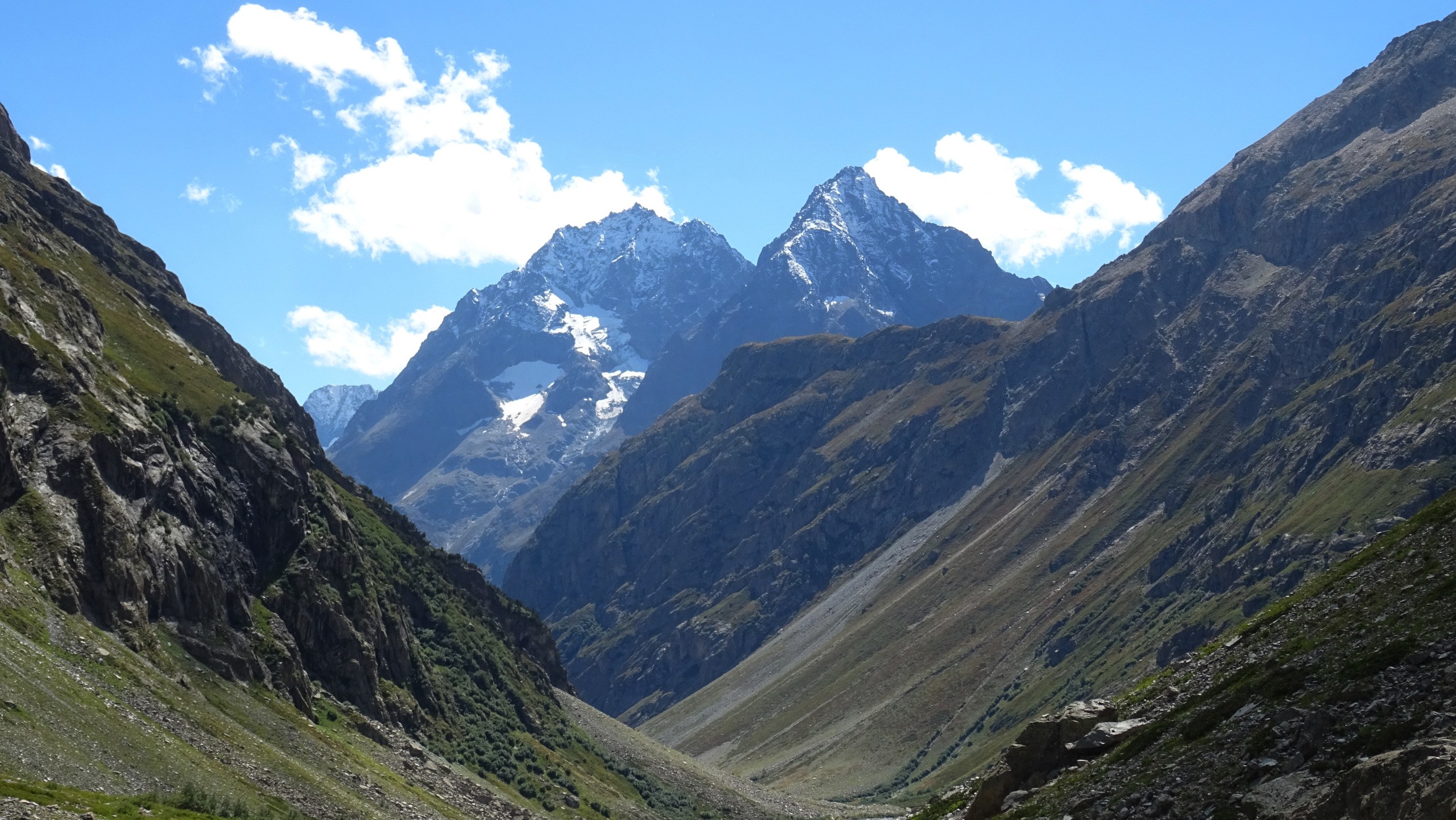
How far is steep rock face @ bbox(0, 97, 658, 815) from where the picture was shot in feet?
333

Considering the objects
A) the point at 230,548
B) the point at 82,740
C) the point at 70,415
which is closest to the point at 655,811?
the point at 230,548

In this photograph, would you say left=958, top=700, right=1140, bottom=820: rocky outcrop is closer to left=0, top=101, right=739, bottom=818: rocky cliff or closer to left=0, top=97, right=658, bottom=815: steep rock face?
left=0, top=101, right=739, bottom=818: rocky cliff

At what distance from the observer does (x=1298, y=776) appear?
3609cm

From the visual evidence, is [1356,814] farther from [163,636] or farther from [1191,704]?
[163,636]

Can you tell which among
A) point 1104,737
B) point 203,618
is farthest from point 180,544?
point 1104,737

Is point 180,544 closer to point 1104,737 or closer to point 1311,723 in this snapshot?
point 1104,737

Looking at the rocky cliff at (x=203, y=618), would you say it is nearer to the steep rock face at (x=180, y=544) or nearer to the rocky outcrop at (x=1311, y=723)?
the steep rock face at (x=180, y=544)

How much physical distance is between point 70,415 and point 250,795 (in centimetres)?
5079

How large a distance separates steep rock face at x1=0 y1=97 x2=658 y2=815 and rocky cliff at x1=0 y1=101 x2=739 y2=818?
0.28m

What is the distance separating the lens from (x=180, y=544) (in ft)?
391

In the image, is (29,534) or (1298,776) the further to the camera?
(29,534)

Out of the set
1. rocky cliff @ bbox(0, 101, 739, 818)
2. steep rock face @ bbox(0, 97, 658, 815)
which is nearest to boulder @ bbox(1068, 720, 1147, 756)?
rocky cliff @ bbox(0, 101, 739, 818)

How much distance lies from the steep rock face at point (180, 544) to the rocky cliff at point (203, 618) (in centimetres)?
28

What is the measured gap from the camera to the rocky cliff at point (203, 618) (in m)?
81.6
